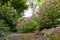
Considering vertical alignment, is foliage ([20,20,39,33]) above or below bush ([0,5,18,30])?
below

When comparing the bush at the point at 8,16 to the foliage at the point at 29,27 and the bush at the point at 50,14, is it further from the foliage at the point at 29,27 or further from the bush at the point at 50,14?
the bush at the point at 50,14

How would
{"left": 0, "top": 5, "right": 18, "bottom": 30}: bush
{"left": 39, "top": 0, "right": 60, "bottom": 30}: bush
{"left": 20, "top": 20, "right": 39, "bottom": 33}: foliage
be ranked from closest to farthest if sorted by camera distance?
{"left": 39, "top": 0, "right": 60, "bottom": 30}: bush
{"left": 0, "top": 5, "right": 18, "bottom": 30}: bush
{"left": 20, "top": 20, "right": 39, "bottom": 33}: foliage

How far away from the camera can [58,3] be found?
30.6ft

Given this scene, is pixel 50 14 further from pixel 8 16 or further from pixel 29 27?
pixel 8 16

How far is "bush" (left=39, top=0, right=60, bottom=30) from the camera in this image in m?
8.73

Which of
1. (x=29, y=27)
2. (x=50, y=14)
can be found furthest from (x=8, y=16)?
(x=50, y=14)

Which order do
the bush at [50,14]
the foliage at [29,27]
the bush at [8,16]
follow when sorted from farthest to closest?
the foliage at [29,27]
the bush at [8,16]
the bush at [50,14]

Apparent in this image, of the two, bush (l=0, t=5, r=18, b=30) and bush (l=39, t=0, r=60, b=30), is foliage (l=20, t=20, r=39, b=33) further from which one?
bush (l=39, t=0, r=60, b=30)

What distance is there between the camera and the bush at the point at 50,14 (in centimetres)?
873

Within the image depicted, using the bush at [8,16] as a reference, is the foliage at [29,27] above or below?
below

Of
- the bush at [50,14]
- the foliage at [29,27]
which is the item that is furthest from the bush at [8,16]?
the bush at [50,14]

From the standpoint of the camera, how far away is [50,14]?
29.1 feet

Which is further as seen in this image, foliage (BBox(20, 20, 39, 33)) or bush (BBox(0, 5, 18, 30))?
foliage (BBox(20, 20, 39, 33))

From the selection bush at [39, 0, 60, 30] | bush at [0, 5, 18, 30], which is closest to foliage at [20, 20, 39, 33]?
bush at [0, 5, 18, 30]
